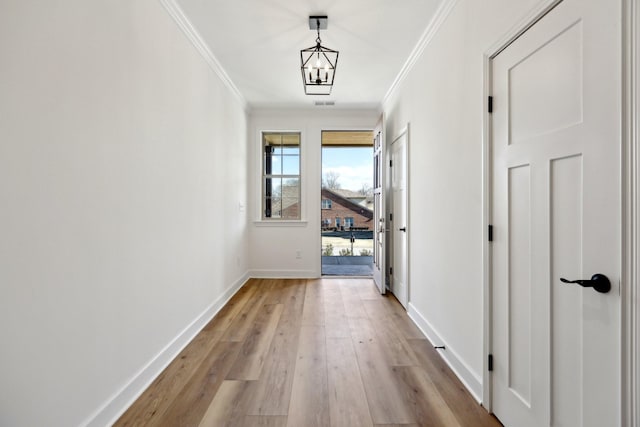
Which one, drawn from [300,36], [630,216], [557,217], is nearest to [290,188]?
[300,36]

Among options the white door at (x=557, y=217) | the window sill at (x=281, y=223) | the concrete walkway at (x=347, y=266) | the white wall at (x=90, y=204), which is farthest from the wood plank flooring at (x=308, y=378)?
the concrete walkway at (x=347, y=266)

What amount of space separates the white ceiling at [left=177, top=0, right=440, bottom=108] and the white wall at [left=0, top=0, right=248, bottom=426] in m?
0.42

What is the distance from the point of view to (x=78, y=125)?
4.60ft

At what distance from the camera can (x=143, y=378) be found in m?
1.91

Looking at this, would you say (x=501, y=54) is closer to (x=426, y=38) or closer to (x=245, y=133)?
(x=426, y=38)

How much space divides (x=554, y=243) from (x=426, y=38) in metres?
2.20

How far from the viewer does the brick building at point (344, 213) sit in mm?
8312

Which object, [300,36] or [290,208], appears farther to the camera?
[290,208]

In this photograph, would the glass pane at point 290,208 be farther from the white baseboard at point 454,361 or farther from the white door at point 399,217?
the white baseboard at point 454,361

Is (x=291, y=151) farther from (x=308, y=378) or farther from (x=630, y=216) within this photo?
(x=630, y=216)

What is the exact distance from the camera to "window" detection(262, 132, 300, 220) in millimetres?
5020

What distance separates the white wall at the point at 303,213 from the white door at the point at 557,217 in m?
3.34

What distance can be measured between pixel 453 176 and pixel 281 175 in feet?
10.7

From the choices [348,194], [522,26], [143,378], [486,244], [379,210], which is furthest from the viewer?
[348,194]
